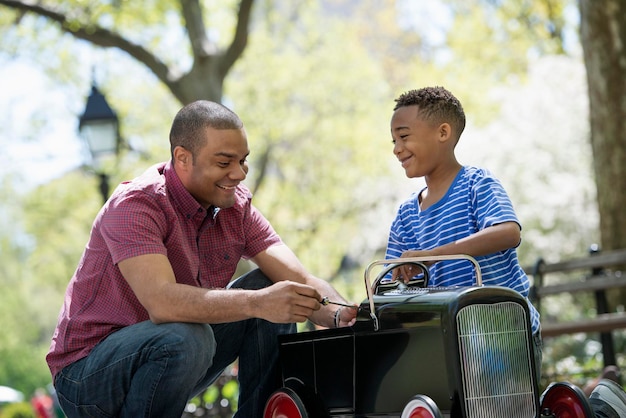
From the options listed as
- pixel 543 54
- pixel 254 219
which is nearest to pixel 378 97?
pixel 543 54

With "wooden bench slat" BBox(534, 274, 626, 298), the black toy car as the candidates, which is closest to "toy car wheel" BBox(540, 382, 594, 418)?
the black toy car

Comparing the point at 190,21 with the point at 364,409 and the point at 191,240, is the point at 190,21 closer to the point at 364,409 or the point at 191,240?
the point at 191,240

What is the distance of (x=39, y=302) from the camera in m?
39.5

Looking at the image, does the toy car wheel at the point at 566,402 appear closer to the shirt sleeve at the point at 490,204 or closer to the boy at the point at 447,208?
the boy at the point at 447,208

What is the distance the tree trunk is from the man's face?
7291mm

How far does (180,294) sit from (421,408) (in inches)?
42.0

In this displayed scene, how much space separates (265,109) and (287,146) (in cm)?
209

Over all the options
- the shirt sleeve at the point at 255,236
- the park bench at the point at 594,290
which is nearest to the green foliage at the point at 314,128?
the park bench at the point at 594,290

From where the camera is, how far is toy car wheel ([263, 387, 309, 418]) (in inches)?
151

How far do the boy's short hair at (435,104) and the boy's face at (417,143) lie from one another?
0.03 metres

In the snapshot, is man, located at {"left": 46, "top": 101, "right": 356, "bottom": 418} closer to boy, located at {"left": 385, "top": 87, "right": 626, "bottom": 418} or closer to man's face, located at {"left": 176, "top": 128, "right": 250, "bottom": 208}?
man's face, located at {"left": 176, "top": 128, "right": 250, "bottom": 208}

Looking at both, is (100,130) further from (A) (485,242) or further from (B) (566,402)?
(B) (566,402)

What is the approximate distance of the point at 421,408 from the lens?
333 cm

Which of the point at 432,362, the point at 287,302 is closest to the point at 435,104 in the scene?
the point at 287,302
